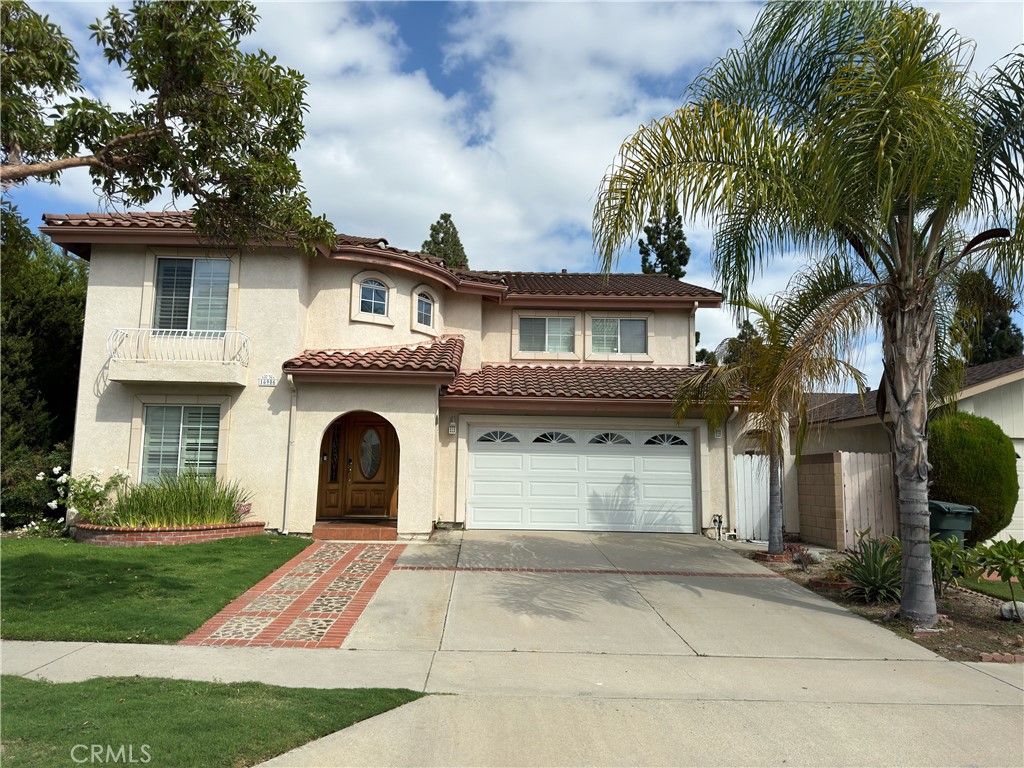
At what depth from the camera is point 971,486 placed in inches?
472

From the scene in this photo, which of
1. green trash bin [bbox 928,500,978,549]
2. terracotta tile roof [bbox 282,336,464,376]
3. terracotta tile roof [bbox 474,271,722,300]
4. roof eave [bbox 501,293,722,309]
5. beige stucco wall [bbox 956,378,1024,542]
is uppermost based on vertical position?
terracotta tile roof [bbox 474,271,722,300]

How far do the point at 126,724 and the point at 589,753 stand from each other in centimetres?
305

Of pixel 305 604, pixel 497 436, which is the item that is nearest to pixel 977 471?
pixel 497 436

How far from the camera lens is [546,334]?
17297 mm

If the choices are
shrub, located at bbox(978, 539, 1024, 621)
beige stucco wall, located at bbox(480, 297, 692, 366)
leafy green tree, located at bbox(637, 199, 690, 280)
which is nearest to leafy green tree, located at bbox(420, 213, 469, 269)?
leafy green tree, located at bbox(637, 199, 690, 280)

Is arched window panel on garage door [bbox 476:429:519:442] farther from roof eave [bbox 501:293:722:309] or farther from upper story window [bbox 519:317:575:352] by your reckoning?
roof eave [bbox 501:293:722:309]

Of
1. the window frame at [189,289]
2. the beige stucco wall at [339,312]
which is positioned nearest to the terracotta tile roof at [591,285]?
the beige stucco wall at [339,312]

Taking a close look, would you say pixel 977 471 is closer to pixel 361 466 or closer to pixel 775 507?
pixel 775 507

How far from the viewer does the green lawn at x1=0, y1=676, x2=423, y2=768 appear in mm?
3924

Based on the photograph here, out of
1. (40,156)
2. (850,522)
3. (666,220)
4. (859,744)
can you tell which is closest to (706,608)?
(859,744)

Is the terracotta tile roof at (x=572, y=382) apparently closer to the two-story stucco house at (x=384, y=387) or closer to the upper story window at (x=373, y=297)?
the two-story stucco house at (x=384, y=387)

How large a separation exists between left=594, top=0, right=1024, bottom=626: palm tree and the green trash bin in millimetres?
3589

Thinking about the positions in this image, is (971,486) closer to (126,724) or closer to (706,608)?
(706,608)

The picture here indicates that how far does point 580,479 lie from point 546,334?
461cm
